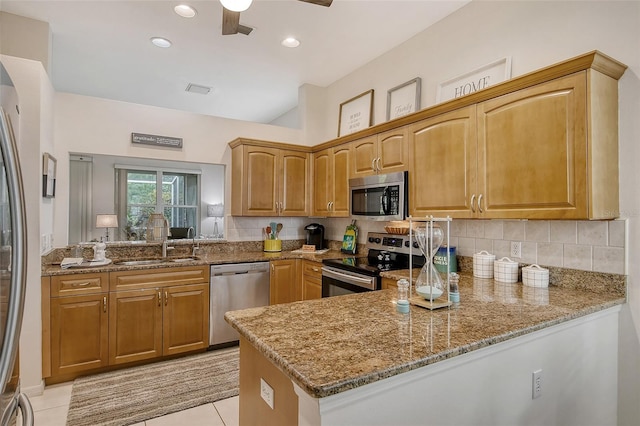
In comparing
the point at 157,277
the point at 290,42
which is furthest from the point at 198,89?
the point at 157,277

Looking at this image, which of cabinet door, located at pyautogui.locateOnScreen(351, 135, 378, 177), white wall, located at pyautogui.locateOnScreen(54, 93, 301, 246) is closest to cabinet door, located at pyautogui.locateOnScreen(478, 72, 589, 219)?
cabinet door, located at pyautogui.locateOnScreen(351, 135, 378, 177)

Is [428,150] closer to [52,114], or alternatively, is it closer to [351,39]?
[351,39]

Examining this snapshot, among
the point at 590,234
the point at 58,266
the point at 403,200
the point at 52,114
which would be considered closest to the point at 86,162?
the point at 52,114

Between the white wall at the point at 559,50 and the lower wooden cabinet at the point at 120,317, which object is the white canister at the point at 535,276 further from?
the lower wooden cabinet at the point at 120,317

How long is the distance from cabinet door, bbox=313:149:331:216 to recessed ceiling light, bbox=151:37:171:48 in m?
1.90

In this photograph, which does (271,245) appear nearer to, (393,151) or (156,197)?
(393,151)

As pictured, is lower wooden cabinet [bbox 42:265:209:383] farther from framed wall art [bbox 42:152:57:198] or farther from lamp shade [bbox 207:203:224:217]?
lamp shade [bbox 207:203:224:217]

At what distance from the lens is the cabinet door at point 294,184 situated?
13.5 ft

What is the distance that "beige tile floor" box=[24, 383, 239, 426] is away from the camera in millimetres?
2299

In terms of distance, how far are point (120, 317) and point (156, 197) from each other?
4129mm

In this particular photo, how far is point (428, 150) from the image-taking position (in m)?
2.69

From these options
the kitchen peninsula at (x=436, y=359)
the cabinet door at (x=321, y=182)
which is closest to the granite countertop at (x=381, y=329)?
the kitchen peninsula at (x=436, y=359)

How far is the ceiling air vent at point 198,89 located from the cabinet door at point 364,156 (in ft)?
7.62

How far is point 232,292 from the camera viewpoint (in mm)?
3463
